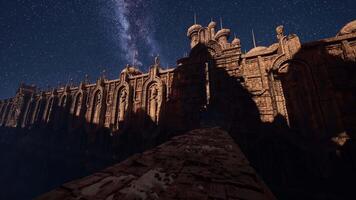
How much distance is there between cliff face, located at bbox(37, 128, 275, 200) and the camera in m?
1.55

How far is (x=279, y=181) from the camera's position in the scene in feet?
33.0

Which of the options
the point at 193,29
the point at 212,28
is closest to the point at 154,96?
the point at 193,29

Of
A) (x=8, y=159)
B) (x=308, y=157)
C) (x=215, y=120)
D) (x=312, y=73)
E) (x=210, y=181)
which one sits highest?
(x=312, y=73)

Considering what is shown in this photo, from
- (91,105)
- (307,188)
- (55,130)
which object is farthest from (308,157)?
(55,130)

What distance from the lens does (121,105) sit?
57.7 ft

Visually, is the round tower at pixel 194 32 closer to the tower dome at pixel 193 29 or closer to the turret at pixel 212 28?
the tower dome at pixel 193 29

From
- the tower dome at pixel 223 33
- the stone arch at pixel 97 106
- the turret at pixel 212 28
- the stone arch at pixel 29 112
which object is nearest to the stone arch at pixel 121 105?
the stone arch at pixel 97 106

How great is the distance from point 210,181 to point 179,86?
13.2 m

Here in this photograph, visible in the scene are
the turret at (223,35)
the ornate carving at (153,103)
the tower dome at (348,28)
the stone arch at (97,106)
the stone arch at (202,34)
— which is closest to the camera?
the tower dome at (348,28)

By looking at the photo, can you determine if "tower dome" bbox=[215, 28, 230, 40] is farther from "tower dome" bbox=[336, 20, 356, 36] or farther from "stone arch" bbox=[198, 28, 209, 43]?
"tower dome" bbox=[336, 20, 356, 36]

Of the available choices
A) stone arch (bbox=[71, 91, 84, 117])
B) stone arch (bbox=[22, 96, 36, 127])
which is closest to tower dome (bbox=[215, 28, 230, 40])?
stone arch (bbox=[71, 91, 84, 117])

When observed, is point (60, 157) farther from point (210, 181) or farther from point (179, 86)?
point (210, 181)

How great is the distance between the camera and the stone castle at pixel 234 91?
32.4ft

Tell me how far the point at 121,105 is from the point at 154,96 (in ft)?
15.1
